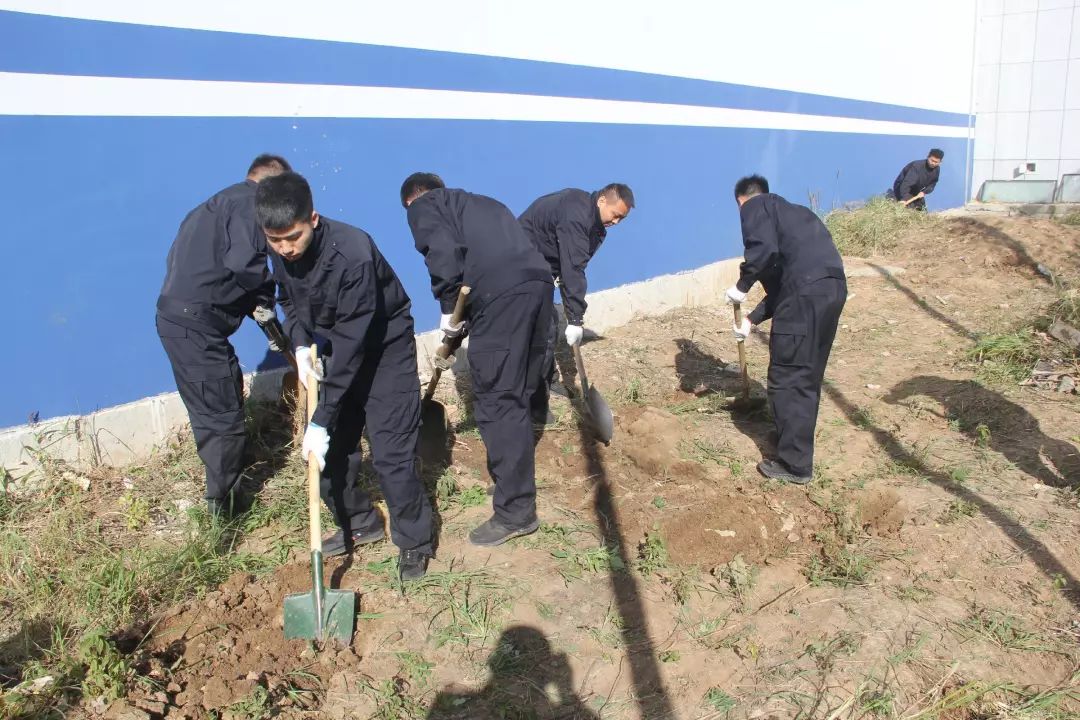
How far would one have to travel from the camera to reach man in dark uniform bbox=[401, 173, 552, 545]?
3.26 meters

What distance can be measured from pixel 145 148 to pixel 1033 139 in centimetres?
1682

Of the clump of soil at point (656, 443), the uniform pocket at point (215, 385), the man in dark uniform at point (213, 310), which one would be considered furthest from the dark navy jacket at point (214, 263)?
the clump of soil at point (656, 443)

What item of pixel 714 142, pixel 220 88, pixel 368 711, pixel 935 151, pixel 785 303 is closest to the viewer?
pixel 368 711

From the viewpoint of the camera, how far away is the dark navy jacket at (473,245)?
328cm

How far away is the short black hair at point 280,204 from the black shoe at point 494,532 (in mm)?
1638

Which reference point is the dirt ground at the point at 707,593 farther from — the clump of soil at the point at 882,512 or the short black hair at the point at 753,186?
the short black hair at the point at 753,186

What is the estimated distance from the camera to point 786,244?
4020mm

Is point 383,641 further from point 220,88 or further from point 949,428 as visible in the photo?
point 949,428

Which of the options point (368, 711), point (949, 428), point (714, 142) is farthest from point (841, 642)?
point (714, 142)

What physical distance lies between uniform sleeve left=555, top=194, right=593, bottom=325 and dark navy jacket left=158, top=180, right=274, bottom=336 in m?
1.85

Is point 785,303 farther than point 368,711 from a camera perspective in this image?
Yes

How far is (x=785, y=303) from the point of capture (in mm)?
3973

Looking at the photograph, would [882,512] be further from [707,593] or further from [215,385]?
[215,385]

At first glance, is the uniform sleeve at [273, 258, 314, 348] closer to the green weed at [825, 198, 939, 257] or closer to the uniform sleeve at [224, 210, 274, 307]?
the uniform sleeve at [224, 210, 274, 307]
